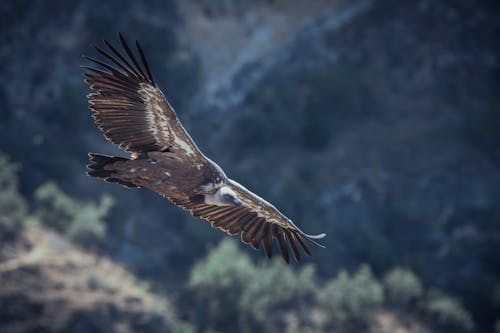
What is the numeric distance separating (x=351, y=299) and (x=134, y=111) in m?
16.8

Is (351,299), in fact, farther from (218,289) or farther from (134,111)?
(134,111)

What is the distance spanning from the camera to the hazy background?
22.3 metres

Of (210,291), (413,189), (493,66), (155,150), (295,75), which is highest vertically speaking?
(493,66)

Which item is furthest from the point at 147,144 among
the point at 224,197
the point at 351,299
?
the point at 351,299

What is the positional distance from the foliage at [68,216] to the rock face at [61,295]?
284cm

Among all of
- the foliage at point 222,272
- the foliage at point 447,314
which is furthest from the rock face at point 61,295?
the foliage at point 447,314

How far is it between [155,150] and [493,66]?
3837 cm

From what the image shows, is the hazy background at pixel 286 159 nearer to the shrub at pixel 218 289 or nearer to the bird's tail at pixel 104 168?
the shrub at pixel 218 289

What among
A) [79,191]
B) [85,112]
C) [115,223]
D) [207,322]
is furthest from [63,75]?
[207,322]

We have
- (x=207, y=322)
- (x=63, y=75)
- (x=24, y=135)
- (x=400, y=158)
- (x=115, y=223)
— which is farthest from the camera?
(x=400, y=158)

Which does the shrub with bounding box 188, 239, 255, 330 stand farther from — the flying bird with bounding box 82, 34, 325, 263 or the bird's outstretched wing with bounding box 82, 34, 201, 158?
the bird's outstretched wing with bounding box 82, 34, 201, 158

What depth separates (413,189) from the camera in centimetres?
3466

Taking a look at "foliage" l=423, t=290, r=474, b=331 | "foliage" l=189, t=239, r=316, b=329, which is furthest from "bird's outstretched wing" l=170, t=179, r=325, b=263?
"foliage" l=423, t=290, r=474, b=331

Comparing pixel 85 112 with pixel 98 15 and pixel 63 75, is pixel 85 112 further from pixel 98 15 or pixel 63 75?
pixel 98 15
